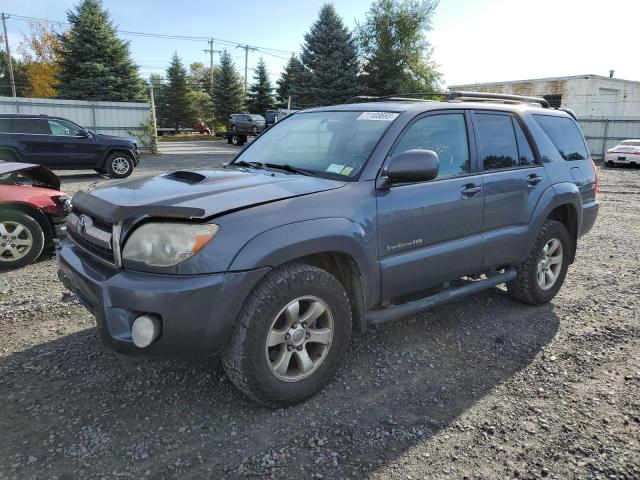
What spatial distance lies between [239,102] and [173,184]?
152 feet


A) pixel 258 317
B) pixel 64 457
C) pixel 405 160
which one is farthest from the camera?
pixel 405 160

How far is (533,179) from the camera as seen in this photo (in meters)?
4.16

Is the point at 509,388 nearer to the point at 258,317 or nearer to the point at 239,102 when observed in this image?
the point at 258,317

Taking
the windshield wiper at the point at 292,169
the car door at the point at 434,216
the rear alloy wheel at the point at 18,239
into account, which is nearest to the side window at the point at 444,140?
the car door at the point at 434,216

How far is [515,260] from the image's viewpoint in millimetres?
4145

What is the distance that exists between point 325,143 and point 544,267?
251 centimetres

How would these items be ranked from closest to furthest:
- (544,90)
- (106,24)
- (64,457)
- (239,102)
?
(64,457), (106,24), (544,90), (239,102)

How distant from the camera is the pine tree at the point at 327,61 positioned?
32.0 meters

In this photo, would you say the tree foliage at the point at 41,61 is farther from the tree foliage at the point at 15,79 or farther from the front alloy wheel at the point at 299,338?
the front alloy wheel at the point at 299,338

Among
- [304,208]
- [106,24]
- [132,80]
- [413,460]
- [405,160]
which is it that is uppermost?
[106,24]

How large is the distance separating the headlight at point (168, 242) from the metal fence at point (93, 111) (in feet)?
67.5

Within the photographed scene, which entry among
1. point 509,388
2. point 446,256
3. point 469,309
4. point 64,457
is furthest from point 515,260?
point 64,457

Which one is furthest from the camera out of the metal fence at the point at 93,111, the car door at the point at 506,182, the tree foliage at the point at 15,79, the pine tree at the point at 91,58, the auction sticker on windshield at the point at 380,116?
the tree foliage at the point at 15,79

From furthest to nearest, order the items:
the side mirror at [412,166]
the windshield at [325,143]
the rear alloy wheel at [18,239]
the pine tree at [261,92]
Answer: the pine tree at [261,92]
the rear alloy wheel at [18,239]
the windshield at [325,143]
the side mirror at [412,166]
